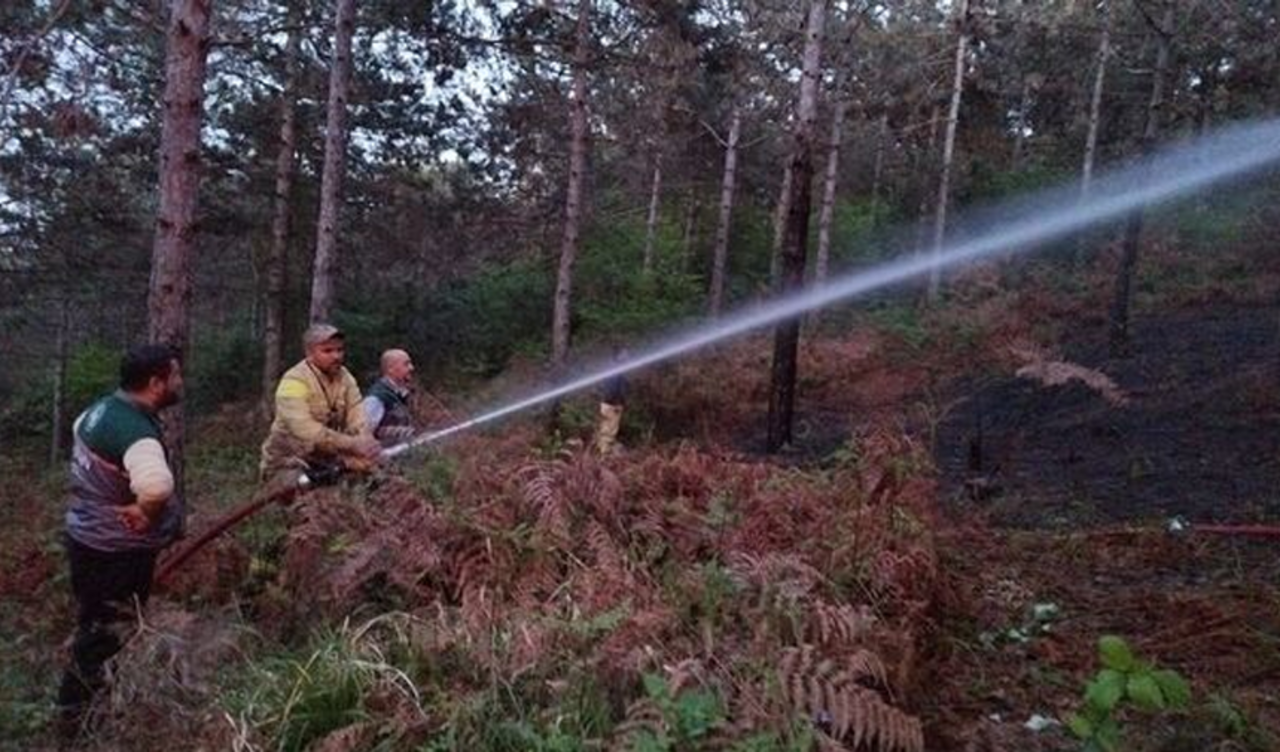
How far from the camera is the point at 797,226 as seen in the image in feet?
38.9

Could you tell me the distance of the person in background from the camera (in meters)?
5.98

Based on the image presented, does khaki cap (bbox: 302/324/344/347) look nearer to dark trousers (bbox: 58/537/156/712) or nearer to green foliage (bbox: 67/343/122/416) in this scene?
dark trousers (bbox: 58/537/156/712)

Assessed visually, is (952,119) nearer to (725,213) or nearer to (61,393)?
(725,213)

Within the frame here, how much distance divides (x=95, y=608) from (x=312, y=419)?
1.69 metres

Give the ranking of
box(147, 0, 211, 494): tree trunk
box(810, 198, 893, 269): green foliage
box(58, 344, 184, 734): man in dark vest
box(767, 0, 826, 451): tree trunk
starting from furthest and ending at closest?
box(810, 198, 893, 269): green foliage → box(767, 0, 826, 451): tree trunk → box(147, 0, 211, 494): tree trunk → box(58, 344, 184, 734): man in dark vest

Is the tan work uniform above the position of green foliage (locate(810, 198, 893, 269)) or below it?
below

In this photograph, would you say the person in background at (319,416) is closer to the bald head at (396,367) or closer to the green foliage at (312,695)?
the bald head at (396,367)

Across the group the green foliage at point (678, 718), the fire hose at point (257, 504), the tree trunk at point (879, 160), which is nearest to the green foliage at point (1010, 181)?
the tree trunk at point (879, 160)

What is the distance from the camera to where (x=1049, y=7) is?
22594 mm

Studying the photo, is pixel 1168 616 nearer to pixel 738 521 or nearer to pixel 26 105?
pixel 738 521

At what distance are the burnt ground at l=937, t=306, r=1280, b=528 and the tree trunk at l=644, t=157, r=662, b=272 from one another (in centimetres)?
1464

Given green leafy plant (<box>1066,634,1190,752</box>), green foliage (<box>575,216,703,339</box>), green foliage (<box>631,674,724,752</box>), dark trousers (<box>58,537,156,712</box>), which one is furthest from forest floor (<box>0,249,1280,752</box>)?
green foliage (<box>575,216,703,339</box>)

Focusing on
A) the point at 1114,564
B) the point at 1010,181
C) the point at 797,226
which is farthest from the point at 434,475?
the point at 1010,181

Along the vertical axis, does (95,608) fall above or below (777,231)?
below
